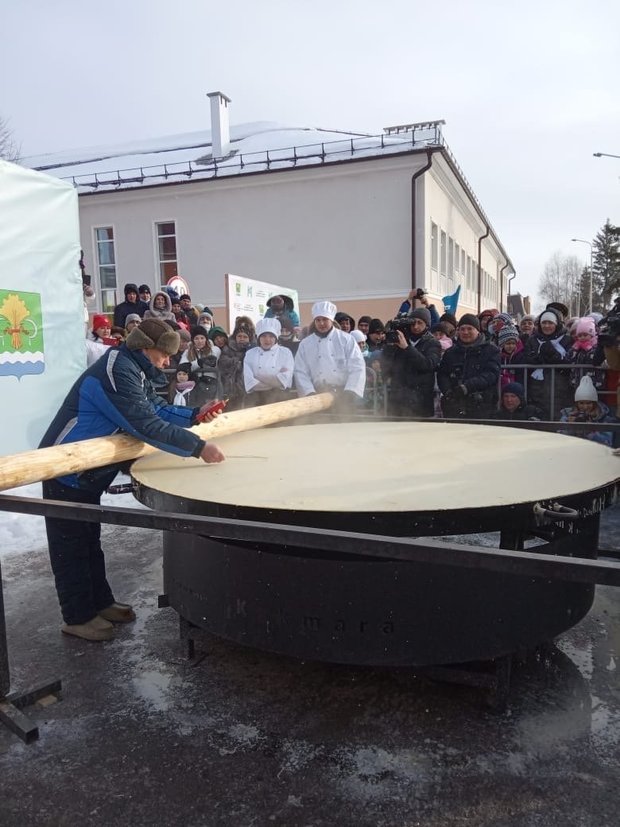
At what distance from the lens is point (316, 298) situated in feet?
63.0

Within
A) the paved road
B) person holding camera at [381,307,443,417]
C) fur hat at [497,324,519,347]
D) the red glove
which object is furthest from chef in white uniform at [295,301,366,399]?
the paved road

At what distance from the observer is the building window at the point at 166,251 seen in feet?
68.3

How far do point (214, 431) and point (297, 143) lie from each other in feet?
61.9

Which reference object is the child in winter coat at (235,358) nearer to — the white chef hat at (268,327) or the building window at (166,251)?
the white chef hat at (268,327)

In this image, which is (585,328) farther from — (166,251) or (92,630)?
(166,251)

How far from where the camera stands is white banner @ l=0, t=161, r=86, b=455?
5.62m

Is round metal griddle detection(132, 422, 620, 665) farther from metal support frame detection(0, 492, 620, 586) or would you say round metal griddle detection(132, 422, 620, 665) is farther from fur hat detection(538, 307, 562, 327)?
fur hat detection(538, 307, 562, 327)

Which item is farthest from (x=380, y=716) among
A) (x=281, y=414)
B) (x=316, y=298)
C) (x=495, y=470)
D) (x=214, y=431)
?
(x=316, y=298)

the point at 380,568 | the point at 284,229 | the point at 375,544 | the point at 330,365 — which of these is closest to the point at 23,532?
the point at 330,365

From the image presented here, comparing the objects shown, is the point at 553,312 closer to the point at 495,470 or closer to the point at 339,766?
the point at 495,470

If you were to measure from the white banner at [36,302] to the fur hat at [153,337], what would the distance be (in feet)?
9.62

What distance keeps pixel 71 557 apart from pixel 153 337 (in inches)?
49.0

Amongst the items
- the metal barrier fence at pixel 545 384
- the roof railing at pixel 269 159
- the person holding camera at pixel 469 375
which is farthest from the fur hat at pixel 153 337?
the roof railing at pixel 269 159

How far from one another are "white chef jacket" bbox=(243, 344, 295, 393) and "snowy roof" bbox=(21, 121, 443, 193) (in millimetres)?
13176
